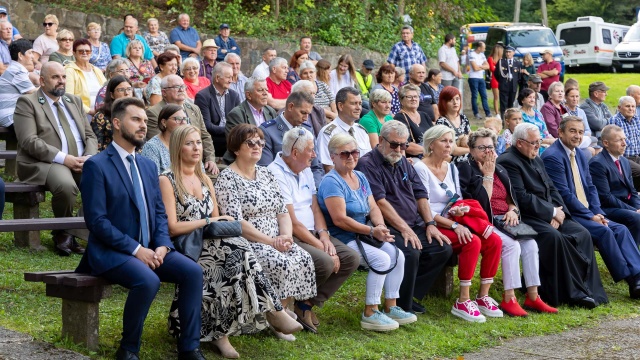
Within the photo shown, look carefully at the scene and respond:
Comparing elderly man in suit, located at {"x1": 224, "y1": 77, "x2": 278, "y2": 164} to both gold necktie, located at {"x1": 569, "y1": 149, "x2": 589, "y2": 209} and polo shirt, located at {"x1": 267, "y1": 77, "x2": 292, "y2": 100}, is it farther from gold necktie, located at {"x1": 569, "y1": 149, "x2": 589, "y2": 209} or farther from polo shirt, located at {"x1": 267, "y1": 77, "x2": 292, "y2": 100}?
gold necktie, located at {"x1": 569, "y1": 149, "x2": 589, "y2": 209}

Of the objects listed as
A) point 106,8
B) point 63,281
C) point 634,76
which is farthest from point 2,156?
point 634,76

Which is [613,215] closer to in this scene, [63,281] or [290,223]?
[290,223]

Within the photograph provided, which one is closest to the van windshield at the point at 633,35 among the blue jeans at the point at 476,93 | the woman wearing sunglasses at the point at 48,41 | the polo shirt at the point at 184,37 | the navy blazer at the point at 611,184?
the blue jeans at the point at 476,93

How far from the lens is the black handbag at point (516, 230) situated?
864 centimetres

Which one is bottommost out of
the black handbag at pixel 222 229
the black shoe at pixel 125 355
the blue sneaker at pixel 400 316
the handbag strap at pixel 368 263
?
the blue sneaker at pixel 400 316

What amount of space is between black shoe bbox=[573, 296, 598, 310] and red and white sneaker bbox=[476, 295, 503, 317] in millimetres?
958

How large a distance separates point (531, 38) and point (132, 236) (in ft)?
73.0

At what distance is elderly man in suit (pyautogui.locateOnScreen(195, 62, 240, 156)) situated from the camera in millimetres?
10258

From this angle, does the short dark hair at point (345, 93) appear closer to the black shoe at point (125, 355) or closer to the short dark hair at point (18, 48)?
the short dark hair at point (18, 48)

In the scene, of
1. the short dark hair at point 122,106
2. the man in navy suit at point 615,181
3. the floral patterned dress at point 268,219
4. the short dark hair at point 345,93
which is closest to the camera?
the short dark hair at point 122,106

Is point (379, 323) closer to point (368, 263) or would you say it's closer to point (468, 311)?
point (368, 263)

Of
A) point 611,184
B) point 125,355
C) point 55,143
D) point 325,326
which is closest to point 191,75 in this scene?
point 55,143

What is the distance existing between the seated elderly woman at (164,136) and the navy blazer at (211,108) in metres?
2.43

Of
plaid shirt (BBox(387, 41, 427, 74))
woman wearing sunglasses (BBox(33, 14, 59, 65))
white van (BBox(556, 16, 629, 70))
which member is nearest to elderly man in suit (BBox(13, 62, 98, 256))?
woman wearing sunglasses (BBox(33, 14, 59, 65))
